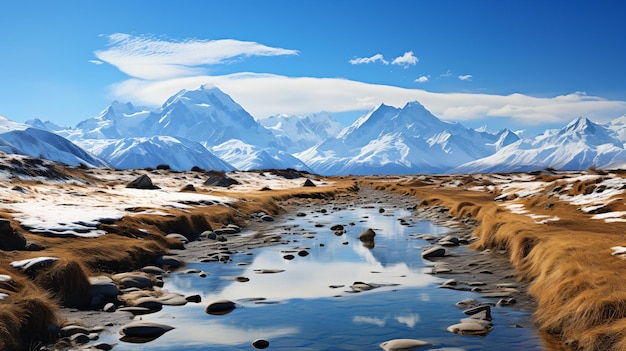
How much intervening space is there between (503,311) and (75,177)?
6104 cm

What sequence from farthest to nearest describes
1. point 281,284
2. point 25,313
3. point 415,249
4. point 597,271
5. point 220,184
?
point 220,184 → point 415,249 → point 281,284 → point 597,271 → point 25,313

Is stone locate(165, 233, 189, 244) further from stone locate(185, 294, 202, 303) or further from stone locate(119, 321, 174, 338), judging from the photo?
stone locate(119, 321, 174, 338)

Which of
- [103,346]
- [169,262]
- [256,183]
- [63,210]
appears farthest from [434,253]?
[256,183]

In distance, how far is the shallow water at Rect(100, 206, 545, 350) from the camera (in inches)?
547

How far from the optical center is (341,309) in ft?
56.4

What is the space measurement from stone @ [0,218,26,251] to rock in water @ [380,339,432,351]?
14.4 meters

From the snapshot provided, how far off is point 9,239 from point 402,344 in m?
15.2

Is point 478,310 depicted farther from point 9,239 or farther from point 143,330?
point 9,239

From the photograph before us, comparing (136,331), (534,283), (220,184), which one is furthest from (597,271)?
(220,184)

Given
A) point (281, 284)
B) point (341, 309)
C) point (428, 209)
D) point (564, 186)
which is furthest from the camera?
point (428, 209)

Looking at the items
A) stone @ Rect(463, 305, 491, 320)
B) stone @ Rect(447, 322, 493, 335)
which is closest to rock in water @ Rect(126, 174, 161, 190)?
stone @ Rect(463, 305, 491, 320)

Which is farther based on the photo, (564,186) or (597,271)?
(564,186)

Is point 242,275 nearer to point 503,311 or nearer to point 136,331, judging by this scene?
point 136,331

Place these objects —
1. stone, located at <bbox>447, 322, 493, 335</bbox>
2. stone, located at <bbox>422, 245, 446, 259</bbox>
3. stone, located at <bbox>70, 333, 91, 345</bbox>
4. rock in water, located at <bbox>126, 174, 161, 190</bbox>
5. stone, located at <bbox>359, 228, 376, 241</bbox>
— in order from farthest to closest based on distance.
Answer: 1. rock in water, located at <bbox>126, 174, 161, 190</bbox>
2. stone, located at <bbox>359, 228, 376, 241</bbox>
3. stone, located at <bbox>422, 245, 446, 259</bbox>
4. stone, located at <bbox>447, 322, 493, 335</bbox>
5. stone, located at <bbox>70, 333, 91, 345</bbox>
